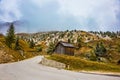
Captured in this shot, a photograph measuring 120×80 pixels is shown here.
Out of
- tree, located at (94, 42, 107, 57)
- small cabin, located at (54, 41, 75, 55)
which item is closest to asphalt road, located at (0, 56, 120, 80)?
small cabin, located at (54, 41, 75, 55)

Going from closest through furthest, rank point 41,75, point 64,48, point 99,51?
point 41,75
point 64,48
point 99,51

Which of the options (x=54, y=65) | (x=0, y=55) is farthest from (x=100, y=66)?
Answer: (x=0, y=55)

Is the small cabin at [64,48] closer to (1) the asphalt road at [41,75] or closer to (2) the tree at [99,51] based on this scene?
(2) the tree at [99,51]

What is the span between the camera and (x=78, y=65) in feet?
207

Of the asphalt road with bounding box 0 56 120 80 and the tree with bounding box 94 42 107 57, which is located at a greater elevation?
the asphalt road with bounding box 0 56 120 80

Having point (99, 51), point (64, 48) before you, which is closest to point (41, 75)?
point (64, 48)

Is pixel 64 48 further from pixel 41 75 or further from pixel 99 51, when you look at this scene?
pixel 41 75

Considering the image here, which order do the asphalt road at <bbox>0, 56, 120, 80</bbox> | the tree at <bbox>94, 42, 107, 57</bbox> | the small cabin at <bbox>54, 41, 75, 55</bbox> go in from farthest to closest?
the tree at <bbox>94, 42, 107, 57</bbox> → the small cabin at <bbox>54, 41, 75, 55</bbox> → the asphalt road at <bbox>0, 56, 120, 80</bbox>

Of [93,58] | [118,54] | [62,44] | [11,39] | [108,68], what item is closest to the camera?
[108,68]

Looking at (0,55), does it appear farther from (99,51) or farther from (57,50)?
(99,51)

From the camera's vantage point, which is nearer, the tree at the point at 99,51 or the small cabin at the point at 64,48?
the small cabin at the point at 64,48

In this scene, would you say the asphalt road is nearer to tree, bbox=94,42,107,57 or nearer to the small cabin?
the small cabin

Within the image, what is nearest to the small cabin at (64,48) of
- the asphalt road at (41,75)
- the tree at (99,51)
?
the tree at (99,51)

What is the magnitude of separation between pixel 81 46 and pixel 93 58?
64.3 meters
